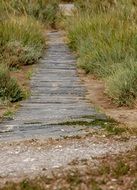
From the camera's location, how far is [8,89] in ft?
36.9

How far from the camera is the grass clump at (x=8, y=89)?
11.1 m

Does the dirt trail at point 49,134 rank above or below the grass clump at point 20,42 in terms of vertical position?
below

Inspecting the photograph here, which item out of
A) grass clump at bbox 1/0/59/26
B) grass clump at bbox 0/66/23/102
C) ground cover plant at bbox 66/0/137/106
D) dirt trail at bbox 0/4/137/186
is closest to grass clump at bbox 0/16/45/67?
ground cover plant at bbox 66/0/137/106

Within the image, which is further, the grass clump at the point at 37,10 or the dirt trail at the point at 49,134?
the grass clump at the point at 37,10

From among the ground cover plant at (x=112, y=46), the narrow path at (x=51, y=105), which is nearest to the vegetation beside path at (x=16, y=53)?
the narrow path at (x=51, y=105)

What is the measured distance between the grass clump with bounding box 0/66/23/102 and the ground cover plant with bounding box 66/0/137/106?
1.69 meters

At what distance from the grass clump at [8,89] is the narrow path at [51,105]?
25 cm

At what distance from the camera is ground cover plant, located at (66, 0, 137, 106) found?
11.0 metres

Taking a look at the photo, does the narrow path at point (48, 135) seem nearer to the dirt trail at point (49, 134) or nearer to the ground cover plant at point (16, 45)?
the dirt trail at point (49, 134)

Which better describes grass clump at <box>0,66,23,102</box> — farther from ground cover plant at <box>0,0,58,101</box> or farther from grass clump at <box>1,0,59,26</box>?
grass clump at <box>1,0,59,26</box>

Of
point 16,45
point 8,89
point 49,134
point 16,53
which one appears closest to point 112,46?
point 16,53

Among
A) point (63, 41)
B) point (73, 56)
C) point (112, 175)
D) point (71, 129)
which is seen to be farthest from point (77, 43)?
point (112, 175)

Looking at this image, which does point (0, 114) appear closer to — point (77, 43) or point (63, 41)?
point (77, 43)

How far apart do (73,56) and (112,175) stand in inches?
406
